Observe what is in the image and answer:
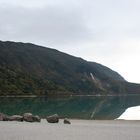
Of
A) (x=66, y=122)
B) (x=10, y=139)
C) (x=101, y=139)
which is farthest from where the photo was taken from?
(x=66, y=122)

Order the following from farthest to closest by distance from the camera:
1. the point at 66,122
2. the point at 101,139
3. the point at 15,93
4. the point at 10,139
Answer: the point at 15,93, the point at 66,122, the point at 101,139, the point at 10,139

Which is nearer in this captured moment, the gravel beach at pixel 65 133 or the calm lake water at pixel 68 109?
the gravel beach at pixel 65 133

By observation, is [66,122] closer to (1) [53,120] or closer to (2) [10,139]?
(1) [53,120]

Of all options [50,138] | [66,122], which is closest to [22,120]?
[66,122]

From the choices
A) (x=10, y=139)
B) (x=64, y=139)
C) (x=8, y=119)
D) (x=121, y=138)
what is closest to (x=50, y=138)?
(x=64, y=139)

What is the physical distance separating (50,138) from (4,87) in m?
180

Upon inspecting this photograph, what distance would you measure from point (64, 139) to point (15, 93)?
175761 mm

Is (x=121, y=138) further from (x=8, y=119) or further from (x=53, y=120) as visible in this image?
(x=8, y=119)

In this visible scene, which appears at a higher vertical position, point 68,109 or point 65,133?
point 68,109

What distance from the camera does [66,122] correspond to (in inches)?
1399

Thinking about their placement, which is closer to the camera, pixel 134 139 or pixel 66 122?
pixel 134 139

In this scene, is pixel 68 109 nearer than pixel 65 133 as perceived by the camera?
No

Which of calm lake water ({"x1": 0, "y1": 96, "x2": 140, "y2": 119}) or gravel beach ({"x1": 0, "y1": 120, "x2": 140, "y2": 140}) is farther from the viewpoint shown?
calm lake water ({"x1": 0, "y1": 96, "x2": 140, "y2": 119})

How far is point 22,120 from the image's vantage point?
37156mm
